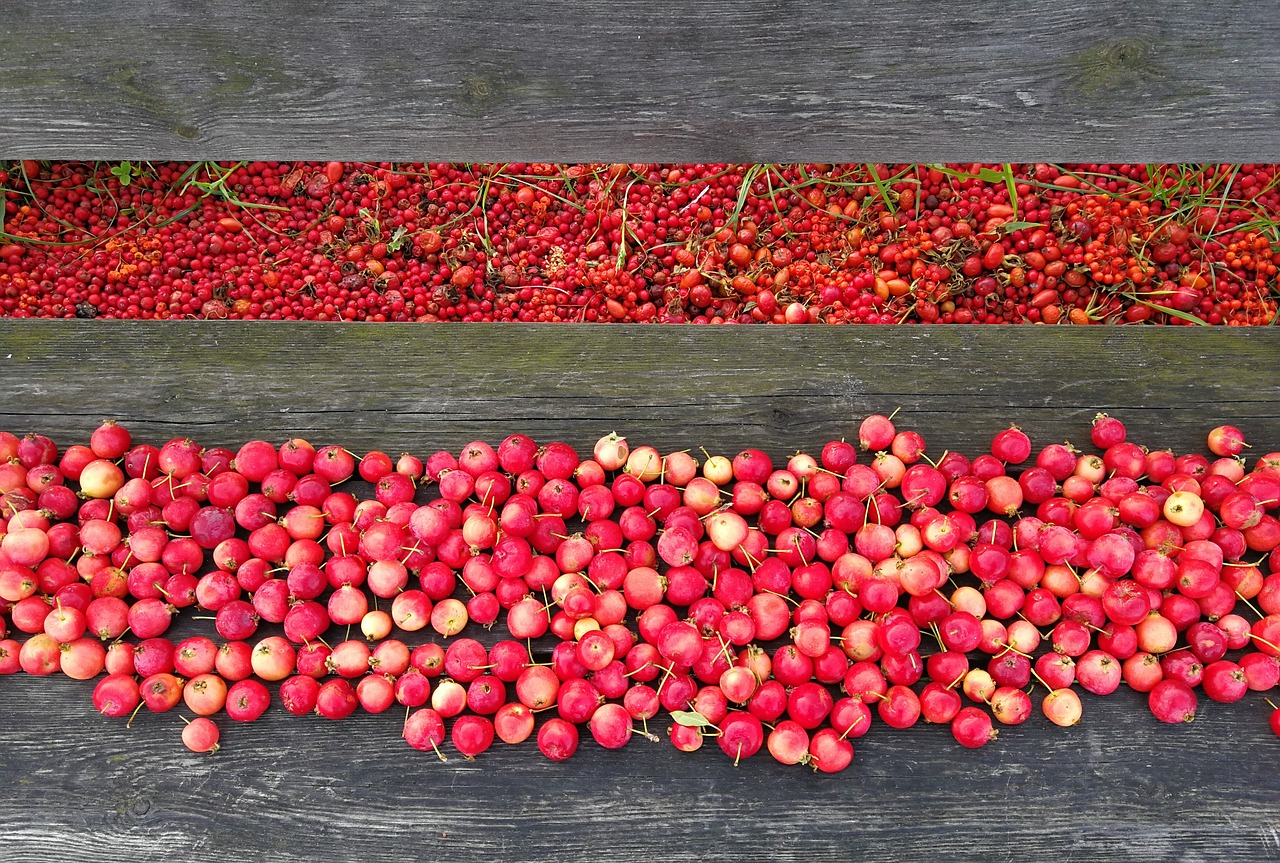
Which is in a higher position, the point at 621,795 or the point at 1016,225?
the point at 1016,225

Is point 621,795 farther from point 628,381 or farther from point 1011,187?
point 1011,187

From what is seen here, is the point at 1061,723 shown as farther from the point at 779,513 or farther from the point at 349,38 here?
the point at 349,38

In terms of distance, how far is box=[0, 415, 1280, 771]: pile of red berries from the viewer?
1624mm

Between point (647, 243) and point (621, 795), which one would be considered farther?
point (647, 243)

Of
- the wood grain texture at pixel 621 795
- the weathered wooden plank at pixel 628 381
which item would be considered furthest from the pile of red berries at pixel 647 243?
the wood grain texture at pixel 621 795

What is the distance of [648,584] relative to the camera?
1.70 metres

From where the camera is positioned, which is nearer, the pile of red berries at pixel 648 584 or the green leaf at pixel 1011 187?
the pile of red berries at pixel 648 584

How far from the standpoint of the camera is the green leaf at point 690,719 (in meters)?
1.57

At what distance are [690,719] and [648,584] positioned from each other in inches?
12.0

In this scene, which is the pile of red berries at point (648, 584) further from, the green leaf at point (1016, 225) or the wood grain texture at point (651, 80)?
the green leaf at point (1016, 225)

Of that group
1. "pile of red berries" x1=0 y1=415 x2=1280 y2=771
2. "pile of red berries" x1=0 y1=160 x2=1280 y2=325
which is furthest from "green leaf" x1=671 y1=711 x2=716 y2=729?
"pile of red berries" x1=0 y1=160 x2=1280 y2=325

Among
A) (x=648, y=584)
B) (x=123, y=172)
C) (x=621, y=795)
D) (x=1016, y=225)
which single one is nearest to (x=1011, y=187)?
(x=1016, y=225)

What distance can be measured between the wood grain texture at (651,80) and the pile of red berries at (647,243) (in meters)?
1.22

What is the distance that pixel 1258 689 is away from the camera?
167cm
